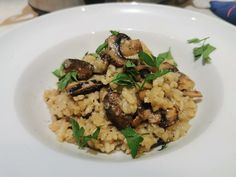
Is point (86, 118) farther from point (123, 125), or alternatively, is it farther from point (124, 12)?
point (124, 12)

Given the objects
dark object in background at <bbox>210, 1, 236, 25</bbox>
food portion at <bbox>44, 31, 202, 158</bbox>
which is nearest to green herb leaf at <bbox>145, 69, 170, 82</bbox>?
food portion at <bbox>44, 31, 202, 158</bbox>

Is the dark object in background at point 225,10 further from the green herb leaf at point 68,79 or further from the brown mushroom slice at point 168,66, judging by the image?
the green herb leaf at point 68,79

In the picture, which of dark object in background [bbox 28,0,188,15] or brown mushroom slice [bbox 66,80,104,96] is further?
dark object in background [bbox 28,0,188,15]

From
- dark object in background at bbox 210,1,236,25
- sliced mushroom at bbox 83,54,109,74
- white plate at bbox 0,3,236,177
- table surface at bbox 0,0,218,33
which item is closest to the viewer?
white plate at bbox 0,3,236,177

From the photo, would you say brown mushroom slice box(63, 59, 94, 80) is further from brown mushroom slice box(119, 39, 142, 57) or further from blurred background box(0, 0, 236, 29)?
blurred background box(0, 0, 236, 29)

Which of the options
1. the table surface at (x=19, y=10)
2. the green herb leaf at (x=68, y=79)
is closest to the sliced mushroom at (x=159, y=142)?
the green herb leaf at (x=68, y=79)

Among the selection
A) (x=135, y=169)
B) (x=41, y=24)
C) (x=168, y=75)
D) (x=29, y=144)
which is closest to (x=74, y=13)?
(x=41, y=24)

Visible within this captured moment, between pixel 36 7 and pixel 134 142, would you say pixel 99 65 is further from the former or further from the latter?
pixel 36 7
